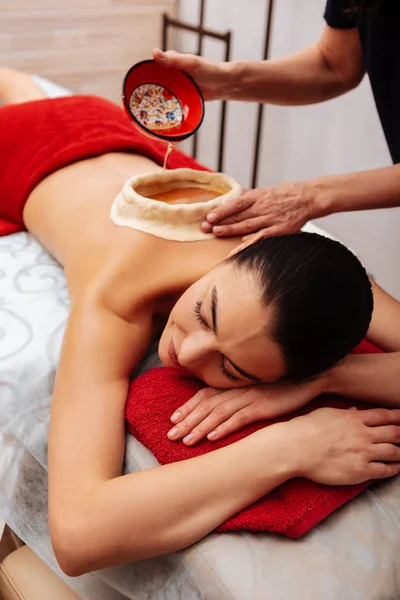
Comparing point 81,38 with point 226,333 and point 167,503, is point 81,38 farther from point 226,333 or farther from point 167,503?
point 167,503

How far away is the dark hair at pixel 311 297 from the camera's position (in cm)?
99

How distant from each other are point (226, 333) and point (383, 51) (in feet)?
3.08

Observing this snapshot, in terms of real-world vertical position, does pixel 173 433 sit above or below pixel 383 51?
below

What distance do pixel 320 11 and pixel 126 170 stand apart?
1.43 metres

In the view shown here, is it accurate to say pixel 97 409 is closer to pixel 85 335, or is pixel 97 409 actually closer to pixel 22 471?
pixel 85 335

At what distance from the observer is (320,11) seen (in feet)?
8.57

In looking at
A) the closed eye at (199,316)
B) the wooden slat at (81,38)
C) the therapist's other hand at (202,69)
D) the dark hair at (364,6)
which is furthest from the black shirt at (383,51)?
the wooden slat at (81,38)

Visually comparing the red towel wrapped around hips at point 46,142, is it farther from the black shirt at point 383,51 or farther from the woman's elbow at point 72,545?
the woman's elbow at point 72,545

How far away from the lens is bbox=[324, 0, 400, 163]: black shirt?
1.48 metres

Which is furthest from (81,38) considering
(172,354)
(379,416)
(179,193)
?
(379,416)

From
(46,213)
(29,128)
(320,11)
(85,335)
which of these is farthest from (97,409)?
(320,11)

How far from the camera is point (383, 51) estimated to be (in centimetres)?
154

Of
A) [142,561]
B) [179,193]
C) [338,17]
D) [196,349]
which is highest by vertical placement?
[338,17]

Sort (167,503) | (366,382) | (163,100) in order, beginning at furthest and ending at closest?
(163,100)
(366,382)
(167,503)
